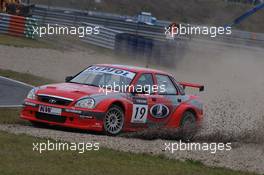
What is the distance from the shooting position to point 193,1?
67.6m

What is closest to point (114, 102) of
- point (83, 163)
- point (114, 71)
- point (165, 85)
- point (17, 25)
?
point (114, 71)

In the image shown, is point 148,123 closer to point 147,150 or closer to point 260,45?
point 147,150

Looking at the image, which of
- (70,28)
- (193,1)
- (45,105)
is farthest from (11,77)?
(193,1)

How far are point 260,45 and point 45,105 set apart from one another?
92.6 feet

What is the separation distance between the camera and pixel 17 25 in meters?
35.1

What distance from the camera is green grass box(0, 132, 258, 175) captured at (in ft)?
26.6

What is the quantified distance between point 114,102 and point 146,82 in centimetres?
113

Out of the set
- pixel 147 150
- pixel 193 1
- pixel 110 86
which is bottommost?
pixel 147 150

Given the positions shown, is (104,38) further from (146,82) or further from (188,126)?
(188,126)

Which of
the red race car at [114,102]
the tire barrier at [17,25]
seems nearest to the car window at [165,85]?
the red race car at [114,102]
